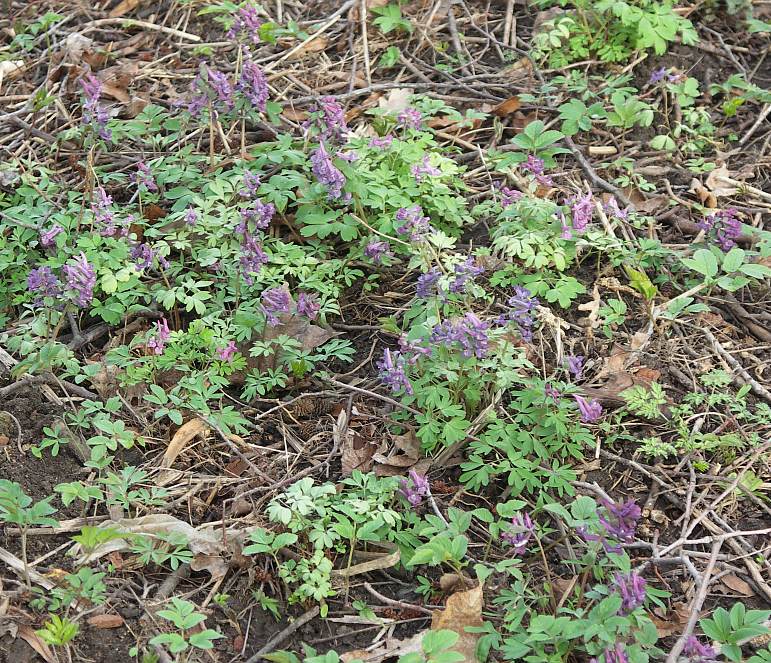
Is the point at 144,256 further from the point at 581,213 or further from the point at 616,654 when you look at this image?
the point at 616,654

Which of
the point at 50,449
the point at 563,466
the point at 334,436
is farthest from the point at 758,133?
the point at 50,449

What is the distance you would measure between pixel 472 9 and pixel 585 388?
283 centimetres

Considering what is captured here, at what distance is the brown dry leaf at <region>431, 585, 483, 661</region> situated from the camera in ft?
8.67

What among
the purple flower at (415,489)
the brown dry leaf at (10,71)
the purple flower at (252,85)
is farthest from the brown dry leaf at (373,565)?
the brown dry leaf at (10,71)

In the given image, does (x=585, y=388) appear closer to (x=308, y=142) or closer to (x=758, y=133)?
(x=308, y=142)

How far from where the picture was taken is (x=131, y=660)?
2.58m

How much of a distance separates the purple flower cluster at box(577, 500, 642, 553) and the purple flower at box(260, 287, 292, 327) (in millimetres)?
1393

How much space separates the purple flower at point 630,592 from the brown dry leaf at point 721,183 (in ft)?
8.01

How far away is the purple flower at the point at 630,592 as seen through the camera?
248 cm

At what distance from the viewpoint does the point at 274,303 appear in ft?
11.2

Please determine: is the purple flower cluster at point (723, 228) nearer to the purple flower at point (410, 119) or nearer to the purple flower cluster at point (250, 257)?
the purple flower at point (410, 119)

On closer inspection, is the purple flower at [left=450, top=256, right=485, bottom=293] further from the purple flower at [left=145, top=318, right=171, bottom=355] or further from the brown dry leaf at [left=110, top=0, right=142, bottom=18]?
the brown dry leaf at [left=110, top=0, right=142, bottom=18]

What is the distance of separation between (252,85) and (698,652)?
291cm

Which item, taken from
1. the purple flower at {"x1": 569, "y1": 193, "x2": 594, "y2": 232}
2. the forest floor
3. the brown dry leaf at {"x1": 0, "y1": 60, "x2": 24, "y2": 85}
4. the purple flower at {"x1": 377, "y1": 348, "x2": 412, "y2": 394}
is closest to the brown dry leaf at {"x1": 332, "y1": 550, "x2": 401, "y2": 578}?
the forest floor
